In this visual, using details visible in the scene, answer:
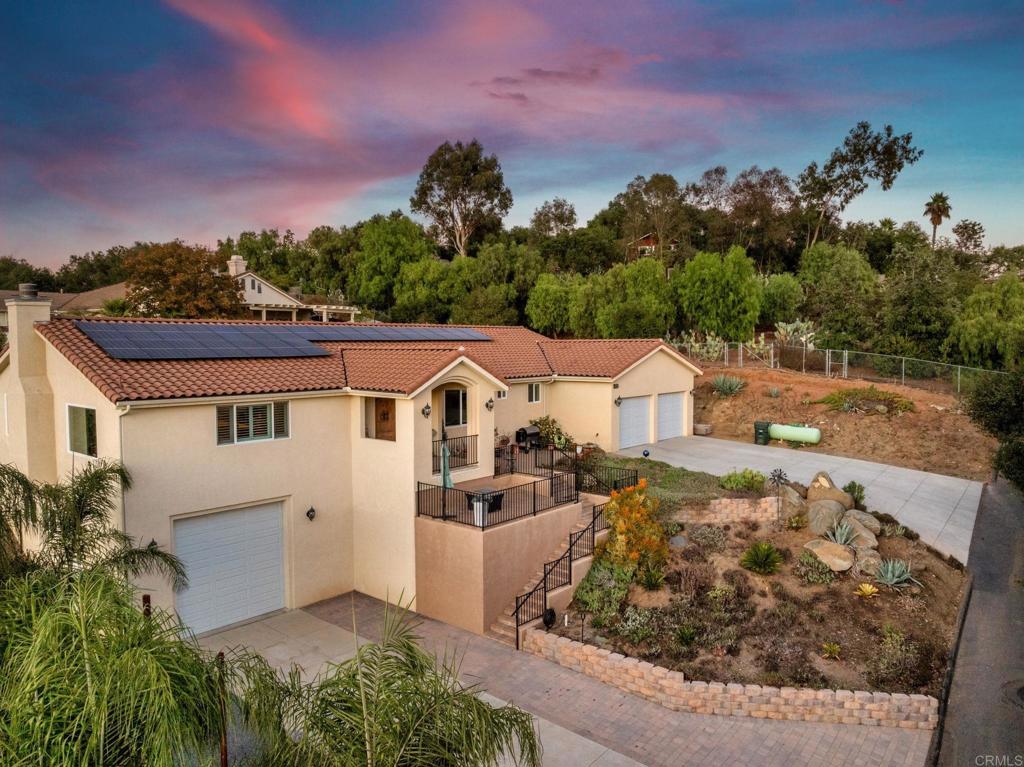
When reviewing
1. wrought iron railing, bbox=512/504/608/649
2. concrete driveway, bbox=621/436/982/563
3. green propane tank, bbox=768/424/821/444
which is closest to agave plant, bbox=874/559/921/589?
concrete driveway, bbox=621/436/982/563

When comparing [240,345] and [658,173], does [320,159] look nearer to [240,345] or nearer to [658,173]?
[240,345]

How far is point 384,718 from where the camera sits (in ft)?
15.9

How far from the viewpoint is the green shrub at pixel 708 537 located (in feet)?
55.4

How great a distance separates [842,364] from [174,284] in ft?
128

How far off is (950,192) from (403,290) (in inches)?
2126

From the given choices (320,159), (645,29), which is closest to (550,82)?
(645,29)

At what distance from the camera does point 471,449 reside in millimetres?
18719

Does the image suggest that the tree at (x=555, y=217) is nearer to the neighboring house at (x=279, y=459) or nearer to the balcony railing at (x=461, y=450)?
the neighboring house at (x=279, y=459)

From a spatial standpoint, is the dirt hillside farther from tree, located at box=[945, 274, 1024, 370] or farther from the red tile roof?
the red tile roof

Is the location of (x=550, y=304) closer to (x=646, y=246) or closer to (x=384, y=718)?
(x=646, y=246)

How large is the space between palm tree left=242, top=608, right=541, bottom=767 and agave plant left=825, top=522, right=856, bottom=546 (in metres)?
13.6

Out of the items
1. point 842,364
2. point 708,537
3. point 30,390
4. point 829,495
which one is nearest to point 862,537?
point 829,495

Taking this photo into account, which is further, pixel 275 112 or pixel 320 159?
pixel 320 159

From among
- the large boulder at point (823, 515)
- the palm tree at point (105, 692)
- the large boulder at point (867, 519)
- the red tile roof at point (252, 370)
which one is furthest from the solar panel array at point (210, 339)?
the large boulder at point (867, 519)
